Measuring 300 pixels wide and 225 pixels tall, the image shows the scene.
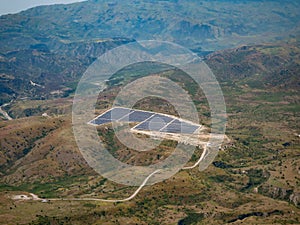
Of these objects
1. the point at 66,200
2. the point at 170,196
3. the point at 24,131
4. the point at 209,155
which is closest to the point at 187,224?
the point at 170,196

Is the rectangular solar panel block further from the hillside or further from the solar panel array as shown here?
the hillside

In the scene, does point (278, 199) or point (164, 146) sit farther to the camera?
point (164, 146)

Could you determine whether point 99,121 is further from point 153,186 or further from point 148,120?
point 153,186

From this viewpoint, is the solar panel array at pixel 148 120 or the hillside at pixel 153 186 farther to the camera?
the solar panel array at pixel 148 120

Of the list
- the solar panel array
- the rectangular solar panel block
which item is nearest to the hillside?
the rectangular solar panel block

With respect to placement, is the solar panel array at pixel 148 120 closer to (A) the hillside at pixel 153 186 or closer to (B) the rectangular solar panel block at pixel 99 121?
(B) the rectangular solar panel block at pixel 99 121

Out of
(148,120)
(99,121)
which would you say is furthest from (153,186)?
(148,120)

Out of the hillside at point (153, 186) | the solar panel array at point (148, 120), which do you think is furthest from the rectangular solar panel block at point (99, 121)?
the hillside at point (153, 186)

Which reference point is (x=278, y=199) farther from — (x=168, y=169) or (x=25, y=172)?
(x=25, y=172)
